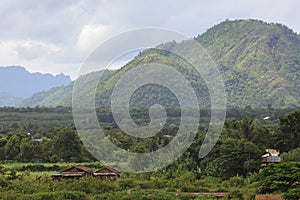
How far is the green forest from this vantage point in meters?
20.4

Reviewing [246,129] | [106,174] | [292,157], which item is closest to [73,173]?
[106,174]

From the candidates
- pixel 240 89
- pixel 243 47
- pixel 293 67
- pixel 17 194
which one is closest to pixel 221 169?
pixel 17 194

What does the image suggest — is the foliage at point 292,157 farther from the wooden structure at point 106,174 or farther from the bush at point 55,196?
the bush at point 55,196

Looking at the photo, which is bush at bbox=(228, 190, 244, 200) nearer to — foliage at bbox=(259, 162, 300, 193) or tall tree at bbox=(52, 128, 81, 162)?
foliage at bbox=(259, 162, 300, 193)

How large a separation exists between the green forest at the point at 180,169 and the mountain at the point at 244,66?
37314 millimetres

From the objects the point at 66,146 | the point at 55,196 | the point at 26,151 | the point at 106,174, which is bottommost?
the point at 55,196

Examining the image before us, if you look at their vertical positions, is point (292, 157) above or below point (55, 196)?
above

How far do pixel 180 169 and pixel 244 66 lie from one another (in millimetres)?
81306

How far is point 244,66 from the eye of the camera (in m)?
108

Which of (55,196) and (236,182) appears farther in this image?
(236,182)

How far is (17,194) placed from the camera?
20.1 meters

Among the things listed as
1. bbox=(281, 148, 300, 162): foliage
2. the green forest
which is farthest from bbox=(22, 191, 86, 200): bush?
bbox=(281, 148, 300, 162): foliage

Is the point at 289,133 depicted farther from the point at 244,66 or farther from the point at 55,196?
the point at 244,66

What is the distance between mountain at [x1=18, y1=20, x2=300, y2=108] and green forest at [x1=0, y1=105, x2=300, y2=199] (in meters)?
37.3
